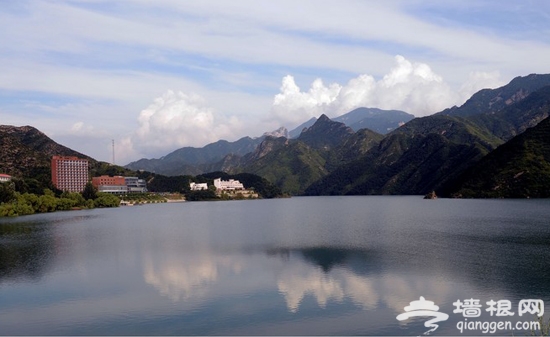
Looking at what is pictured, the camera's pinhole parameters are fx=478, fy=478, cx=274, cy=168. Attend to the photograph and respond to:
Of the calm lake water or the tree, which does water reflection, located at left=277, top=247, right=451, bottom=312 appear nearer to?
the calm lake water

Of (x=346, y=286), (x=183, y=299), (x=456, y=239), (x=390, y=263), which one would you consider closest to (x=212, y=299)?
(x=183, y=299)

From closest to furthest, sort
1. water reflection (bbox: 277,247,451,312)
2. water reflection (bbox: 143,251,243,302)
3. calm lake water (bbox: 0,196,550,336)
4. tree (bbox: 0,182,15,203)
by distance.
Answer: calm lake water (bbox: 0,196,550,336), water reflection (bbox: 277,247,451,312), water reflection (bbox: 143,251,243,302), tree (bbox: 0,182,15,203)

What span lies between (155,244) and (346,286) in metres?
38.2

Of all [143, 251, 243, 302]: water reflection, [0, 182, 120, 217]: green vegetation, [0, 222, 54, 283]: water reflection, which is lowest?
[143, 251, 243, 302]: water reflection

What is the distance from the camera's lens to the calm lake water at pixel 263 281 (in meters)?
29.6

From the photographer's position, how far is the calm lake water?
29.6m

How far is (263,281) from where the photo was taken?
41.3 metres

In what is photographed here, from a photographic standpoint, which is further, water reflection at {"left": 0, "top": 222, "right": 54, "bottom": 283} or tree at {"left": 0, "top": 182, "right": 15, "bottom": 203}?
tree at {"left": 0, "top": 182, "right": 15, "bottom": 203}

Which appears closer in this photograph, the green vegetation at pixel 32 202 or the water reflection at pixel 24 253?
the water reflection at pixel 24 253

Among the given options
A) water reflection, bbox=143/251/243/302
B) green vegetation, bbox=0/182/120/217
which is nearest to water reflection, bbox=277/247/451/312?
water reflection, bbox=143/251/243/302

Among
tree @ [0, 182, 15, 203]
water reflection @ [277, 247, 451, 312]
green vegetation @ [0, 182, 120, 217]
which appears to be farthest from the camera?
tree @ [0, 182, 15, 203]

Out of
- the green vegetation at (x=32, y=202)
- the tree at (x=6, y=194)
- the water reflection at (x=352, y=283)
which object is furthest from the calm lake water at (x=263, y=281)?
the tree at (x=6, y=194)

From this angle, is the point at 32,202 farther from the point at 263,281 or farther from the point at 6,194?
the point at 263,281

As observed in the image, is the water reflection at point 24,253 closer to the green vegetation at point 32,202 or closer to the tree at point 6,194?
the green vegetation at point 32,202
